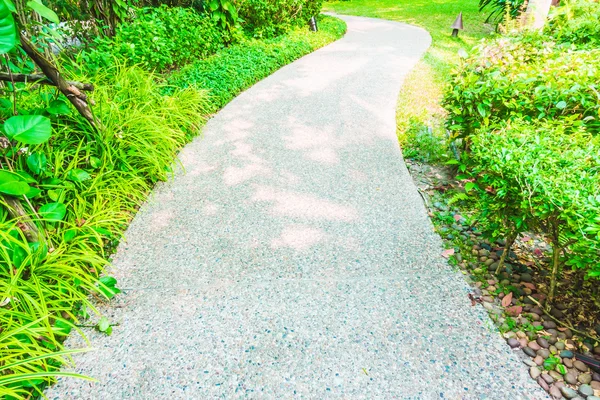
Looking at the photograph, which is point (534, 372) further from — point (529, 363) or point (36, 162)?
point (36, 162)

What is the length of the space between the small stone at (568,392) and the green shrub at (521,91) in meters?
1.73

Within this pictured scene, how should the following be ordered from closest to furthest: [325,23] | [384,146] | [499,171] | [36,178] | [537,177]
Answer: [537,177]
[499,171]
[36,178]
[384,146]
[325,23]

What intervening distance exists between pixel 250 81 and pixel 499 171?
13.7 ft

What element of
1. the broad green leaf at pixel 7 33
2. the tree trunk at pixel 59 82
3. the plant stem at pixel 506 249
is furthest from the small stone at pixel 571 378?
the tree trunk at pixel 59 82

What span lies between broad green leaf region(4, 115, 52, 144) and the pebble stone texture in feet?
2.91

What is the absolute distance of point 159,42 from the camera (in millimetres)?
4539

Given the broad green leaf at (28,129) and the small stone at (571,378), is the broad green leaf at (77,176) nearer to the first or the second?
the broad green leaf at (28,129)

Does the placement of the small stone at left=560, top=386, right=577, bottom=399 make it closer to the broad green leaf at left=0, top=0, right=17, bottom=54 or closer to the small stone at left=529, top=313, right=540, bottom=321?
the small stone at left=529, top=313, right=540, bottom=321

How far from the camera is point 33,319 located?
64.4 inches

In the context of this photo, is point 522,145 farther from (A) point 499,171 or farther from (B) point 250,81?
(B) point 250,81

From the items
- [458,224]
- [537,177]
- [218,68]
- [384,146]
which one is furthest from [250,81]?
[537,177]

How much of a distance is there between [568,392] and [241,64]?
17.5 feet

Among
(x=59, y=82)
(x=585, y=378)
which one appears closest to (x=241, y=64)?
(x=59, y=82)

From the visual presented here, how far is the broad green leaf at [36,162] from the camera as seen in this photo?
7.21ft
